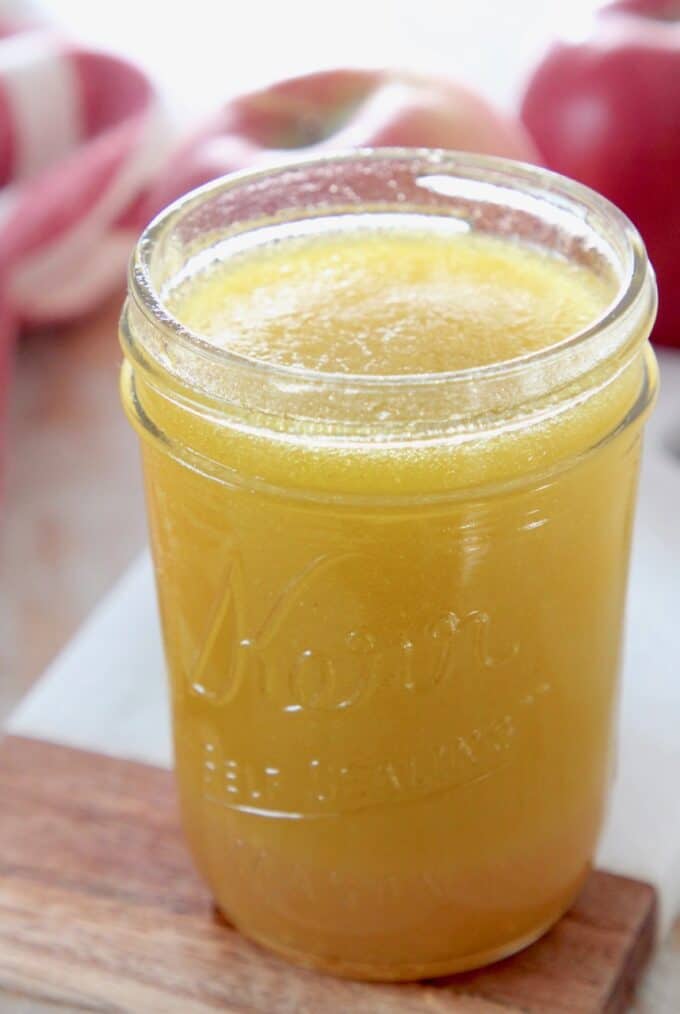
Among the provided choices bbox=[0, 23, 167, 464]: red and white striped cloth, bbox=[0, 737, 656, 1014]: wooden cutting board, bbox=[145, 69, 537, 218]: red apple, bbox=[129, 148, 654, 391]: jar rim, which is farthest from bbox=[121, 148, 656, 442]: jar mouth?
bbox=[0, 23, 167, 464]: red and white striped cloth

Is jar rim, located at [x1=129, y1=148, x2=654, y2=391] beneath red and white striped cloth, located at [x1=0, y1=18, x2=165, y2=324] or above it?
above

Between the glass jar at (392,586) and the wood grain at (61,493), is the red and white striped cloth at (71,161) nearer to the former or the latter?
the wood grain at (61,493)

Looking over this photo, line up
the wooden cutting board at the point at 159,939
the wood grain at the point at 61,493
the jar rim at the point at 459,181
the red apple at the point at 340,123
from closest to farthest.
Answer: the jar rim at the point at 459,181 < the wooden cutting board at the point at 159,939 < the wood grain at the point at 61,493 < the red apple at the point at 340,123

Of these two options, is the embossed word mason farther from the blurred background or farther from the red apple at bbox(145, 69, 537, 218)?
the red apple at bbox(145, 69, 537, 218)

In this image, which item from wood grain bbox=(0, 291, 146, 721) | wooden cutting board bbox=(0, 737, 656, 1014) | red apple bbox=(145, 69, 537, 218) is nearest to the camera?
wooden cutting board bbox=(0, 737, 656, 1014)

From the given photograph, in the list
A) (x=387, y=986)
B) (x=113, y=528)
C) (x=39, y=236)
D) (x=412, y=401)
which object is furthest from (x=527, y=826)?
(x=39, y=236)

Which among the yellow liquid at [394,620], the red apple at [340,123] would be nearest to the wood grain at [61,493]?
the red apple at [340,123]

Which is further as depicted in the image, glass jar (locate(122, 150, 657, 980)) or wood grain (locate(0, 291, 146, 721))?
wood grain (locate(0, 291, 146, 721))
